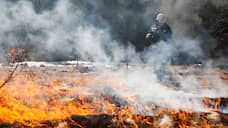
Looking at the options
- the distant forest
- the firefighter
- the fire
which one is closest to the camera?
the fire

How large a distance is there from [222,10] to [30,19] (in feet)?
35.5

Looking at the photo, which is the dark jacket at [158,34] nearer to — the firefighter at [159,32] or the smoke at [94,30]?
the firefighter at [159,32]

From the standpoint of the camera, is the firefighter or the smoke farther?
the smoke

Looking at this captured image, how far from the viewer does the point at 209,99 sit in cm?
345

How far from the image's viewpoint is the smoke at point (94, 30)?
333 inches

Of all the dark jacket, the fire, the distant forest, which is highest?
the distant forest

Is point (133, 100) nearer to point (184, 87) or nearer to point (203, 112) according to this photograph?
point (203, 112)

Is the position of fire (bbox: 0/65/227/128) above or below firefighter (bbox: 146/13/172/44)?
below

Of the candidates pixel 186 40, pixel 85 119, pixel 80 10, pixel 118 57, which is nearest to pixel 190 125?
pixel 85 119

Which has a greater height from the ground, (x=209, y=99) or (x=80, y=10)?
(x=80, y=10)

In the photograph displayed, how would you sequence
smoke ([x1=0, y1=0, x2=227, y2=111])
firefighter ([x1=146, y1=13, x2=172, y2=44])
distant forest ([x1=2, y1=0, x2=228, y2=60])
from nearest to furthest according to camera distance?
firefighter ([x1=146, y1=13, x2=172, y2=44]) < smoke ([x1=0, y1=0, x2=227, y2=111]) < distant forest ([x1=2, y1=0, x2=228, y2=60])

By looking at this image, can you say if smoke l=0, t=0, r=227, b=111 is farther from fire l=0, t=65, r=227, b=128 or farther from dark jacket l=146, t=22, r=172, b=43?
fire l=0, t=65, r=227, b=128

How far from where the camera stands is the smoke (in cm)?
846

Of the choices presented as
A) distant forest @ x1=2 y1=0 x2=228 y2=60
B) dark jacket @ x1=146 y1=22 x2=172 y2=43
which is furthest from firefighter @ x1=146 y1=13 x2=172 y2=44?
distant forest @ x1=2 y1=0 x2=228 y2=60
